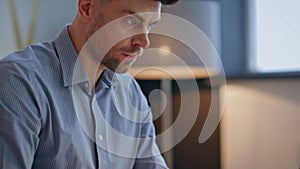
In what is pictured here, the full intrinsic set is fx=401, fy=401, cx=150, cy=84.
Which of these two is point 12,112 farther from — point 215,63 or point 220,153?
point 220,153

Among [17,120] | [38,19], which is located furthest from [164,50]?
[17,120]

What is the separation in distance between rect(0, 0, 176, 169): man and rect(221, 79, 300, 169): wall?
0.74m

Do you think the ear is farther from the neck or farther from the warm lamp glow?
the warm lamp glow

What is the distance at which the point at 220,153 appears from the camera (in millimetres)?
1855

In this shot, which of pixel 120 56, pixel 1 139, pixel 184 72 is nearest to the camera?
pixel 1 139

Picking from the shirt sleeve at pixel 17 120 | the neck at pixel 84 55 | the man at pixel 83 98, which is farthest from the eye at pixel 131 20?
the shirt sleeve at pixel 17 120

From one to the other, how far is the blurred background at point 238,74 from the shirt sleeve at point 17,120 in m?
0.90

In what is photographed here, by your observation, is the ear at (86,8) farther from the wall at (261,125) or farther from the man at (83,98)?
A: the wall at (261,125)

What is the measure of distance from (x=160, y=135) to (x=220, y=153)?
0.30 metres

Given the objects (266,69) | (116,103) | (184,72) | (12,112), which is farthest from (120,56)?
(266,69)

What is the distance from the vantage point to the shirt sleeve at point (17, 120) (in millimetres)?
734

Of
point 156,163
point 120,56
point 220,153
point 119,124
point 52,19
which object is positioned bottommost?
point 220,153

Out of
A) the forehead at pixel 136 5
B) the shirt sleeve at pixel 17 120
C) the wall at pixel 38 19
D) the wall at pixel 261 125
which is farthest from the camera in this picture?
the wall at pixel 38 19

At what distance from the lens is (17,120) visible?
2.46ft
